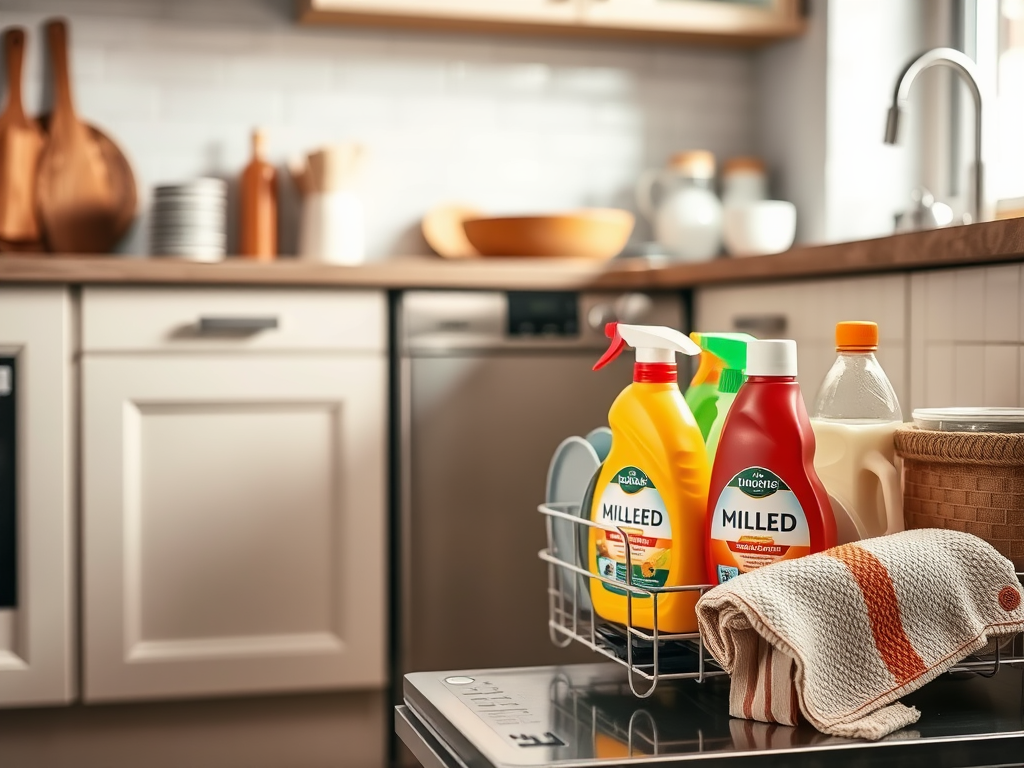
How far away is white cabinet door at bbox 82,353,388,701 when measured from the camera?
2.13 metres

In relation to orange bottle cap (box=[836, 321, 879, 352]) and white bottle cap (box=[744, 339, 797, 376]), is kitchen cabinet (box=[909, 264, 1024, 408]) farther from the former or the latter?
white bottle cap (box=[744, 339, 797, 376])

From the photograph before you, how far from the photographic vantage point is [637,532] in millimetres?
909

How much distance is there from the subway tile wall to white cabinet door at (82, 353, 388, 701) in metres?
0.69

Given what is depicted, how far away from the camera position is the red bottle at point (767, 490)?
0.86 metres

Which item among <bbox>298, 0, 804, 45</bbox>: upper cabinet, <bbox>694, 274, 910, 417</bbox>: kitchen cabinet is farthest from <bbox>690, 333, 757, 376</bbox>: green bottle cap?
<bbox>298, 0, 804, 45</bbox>: upper cabinet

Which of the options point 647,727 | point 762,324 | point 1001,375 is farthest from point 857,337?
→ point 762,324

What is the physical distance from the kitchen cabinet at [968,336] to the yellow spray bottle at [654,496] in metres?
0.64

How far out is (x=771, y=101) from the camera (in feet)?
9.86

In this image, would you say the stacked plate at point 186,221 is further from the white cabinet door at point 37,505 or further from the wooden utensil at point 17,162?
the white cabinet door at point 37,505

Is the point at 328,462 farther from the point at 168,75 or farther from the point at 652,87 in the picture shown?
the point at 652,87

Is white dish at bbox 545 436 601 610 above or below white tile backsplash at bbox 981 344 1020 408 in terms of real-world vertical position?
below

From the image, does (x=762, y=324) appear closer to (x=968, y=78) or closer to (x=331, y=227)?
(x=968, y=78)

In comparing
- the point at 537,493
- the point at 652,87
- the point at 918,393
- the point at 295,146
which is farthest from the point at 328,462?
the point at 652,87

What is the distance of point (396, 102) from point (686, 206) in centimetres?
72
